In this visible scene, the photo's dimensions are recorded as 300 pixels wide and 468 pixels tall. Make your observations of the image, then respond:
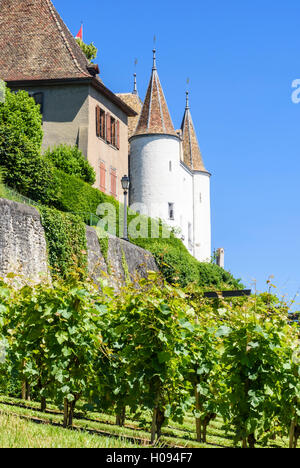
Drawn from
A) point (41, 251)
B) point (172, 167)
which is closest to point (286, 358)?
point (41, 251)

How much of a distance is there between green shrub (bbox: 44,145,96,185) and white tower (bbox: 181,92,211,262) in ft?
56.0

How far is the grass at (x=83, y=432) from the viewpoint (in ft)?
22.7

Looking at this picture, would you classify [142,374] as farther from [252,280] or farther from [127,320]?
[252,280]

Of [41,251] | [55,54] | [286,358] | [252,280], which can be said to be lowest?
[286,358]

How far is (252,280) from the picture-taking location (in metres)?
9.57

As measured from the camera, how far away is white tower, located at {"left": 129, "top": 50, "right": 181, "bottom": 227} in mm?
45719

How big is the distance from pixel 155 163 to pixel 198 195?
8.58m

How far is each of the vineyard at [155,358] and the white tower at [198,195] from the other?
132ft

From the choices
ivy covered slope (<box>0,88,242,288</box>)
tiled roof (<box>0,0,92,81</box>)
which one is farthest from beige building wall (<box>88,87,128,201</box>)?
ivy covered slope (<box>0,88,242,288</box>)

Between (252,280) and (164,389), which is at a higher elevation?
(252,280)

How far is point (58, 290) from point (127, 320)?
119 cm

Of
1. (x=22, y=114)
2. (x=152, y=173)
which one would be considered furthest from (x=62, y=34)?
(x=152, y=173)

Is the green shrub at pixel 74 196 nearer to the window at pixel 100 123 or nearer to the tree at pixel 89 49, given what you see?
the window at pixel 100 123

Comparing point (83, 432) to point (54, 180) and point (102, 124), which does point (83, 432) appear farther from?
point (102, 124)
